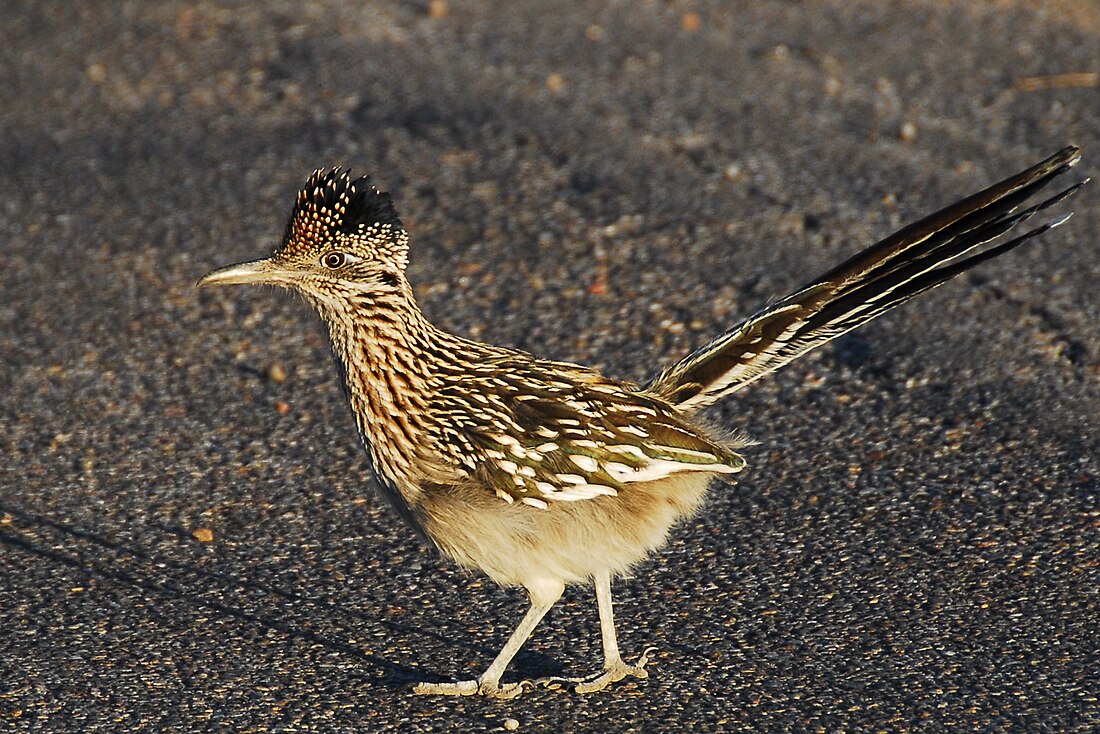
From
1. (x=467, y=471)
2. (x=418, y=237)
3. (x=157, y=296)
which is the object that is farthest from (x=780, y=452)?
(x=157, y=296)

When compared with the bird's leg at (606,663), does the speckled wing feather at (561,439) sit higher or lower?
higher

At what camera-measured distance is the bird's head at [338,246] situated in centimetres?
516

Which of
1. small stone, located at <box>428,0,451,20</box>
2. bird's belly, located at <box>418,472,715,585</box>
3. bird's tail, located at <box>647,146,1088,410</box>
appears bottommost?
bird's belly, located at <box>418,472,715,585</box>

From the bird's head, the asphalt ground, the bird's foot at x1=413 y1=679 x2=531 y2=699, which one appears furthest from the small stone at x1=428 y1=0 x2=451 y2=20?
the bird's foot at x1=413 y1=679 x2=531 y2=699

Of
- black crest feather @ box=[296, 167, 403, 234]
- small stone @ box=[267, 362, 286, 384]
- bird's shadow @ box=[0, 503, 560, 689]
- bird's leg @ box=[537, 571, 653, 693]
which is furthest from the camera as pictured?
small stone @ box=[267, 362, 286, 384]

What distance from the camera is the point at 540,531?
4.94 meters

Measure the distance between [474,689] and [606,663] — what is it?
0.46 m

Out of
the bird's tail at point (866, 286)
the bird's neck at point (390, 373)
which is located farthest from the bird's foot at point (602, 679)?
the bird's tail at point (866, 286)

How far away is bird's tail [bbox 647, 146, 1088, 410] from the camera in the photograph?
200 inches

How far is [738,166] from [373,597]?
4.24 meters

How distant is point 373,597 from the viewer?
18.5 feet

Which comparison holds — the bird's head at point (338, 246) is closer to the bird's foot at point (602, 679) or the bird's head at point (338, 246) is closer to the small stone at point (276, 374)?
the bird's foot at point (602, 679)

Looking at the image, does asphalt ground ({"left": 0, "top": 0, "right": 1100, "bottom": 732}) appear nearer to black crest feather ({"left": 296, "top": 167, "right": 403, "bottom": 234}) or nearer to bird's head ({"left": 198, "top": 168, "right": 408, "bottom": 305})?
bird's head ({"left": 198, "top": 168, "right": 408, "bottom": 305})

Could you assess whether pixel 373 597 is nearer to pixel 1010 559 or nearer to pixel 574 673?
pixel 574 673
